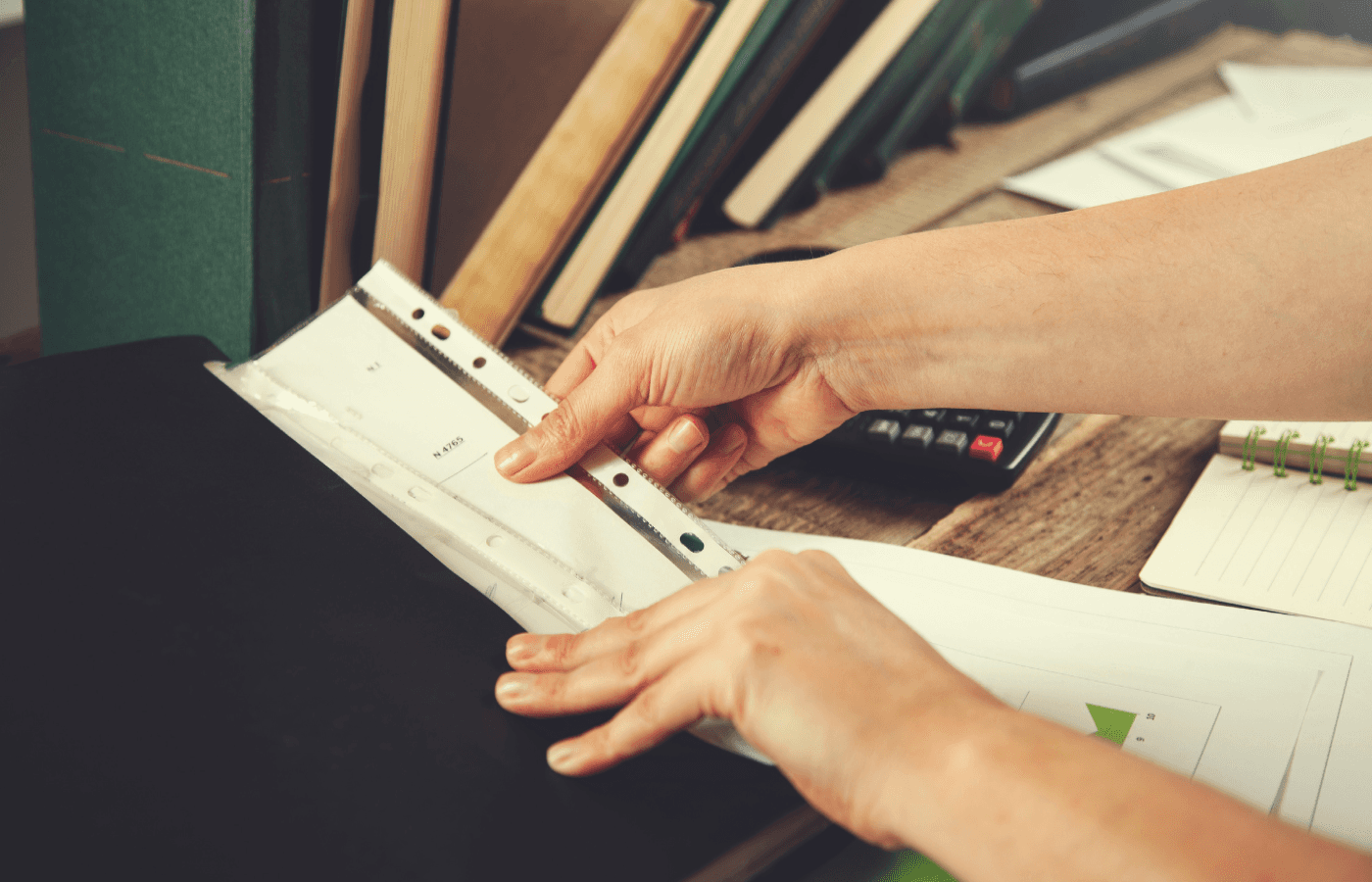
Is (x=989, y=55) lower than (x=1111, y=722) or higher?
higher

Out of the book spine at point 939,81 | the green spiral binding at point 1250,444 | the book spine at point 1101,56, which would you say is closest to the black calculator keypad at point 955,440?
the green spiral binding at point 1250,444

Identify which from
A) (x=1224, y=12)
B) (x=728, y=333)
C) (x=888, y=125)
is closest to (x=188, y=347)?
(x=728, y=333)

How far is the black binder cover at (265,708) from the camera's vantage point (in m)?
0.29

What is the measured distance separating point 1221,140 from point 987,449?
0.64 meters

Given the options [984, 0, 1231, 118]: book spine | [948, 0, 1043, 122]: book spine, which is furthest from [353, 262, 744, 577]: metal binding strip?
[984, 0, 1231, 118]: book spine

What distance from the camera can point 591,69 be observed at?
692mm

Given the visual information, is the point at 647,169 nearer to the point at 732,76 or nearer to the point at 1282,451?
the point at 732,76

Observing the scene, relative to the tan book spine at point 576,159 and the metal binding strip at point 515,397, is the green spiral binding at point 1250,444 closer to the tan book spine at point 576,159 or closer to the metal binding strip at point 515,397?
the metal binding strip at point 515,397

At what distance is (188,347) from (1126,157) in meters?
0.87

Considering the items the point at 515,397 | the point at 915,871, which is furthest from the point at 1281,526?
the point at 515,397

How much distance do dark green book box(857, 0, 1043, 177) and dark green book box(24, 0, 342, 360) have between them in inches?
23.2

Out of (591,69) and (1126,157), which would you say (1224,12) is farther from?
(591,69)

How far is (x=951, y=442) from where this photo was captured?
0.57 m

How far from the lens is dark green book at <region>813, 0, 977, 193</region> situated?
89cm
